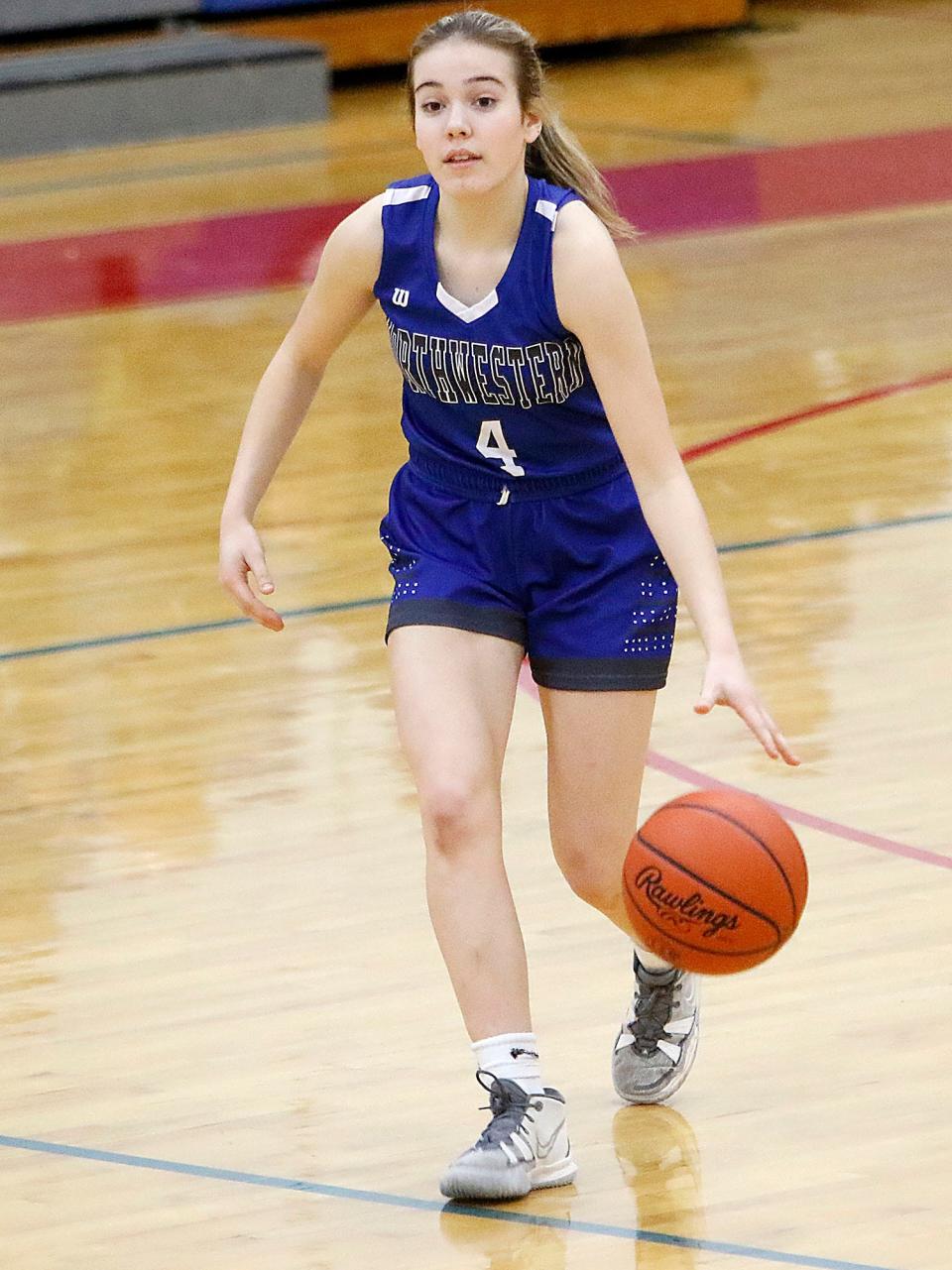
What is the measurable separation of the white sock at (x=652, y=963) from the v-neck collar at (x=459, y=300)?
92cm

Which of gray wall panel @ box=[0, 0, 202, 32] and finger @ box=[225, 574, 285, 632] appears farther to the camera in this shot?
gray wall panel @ box=[0, 0, 202, 32]

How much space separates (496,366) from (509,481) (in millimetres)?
161

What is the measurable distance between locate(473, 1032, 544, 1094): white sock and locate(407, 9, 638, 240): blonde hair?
1.06 meters

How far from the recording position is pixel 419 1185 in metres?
3.23

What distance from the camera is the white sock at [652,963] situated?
347cm

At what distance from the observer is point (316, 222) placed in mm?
11023

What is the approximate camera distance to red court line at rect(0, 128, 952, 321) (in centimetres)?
995

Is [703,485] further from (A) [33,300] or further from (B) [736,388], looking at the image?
(A) [33,300]

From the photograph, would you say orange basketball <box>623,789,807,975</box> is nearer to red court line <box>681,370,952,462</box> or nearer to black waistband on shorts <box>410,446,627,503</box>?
black waistband on shorts <box>410,446,627,503</box>

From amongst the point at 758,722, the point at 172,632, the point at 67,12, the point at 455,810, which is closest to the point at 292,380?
the point at 455,810

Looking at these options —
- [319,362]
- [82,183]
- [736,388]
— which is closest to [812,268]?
[736,388]

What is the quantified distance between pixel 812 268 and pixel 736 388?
1879 mm

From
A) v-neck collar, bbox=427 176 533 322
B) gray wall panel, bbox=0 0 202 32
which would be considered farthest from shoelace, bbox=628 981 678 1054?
gray wall panel, bbox=0 0 202 32

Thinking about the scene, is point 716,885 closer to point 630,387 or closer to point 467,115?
point 630,387
